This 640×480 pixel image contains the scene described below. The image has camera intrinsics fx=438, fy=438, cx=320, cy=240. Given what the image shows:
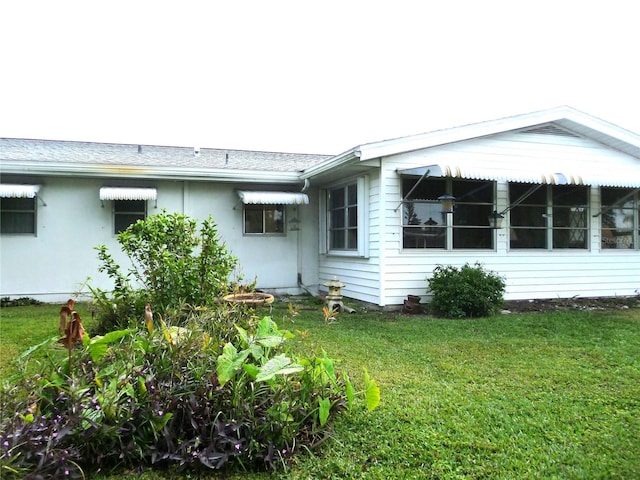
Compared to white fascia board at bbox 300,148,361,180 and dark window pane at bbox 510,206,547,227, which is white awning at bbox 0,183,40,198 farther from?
dark window pane at bbox 510,206,547,227

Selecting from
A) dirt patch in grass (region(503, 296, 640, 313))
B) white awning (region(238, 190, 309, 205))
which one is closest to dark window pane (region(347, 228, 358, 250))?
white awning (region(238, 190, 309, 205))

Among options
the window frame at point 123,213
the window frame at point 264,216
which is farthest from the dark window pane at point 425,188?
the window frame at point 123,213

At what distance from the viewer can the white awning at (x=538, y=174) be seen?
7.23 m

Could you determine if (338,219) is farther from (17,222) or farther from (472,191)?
(17,222)

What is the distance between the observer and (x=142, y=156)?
10.1 m

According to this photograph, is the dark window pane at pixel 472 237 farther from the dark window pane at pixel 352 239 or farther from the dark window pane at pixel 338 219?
the dark window pane at pixel 338 219

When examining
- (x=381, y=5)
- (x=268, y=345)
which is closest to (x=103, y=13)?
(x=381, y=5)

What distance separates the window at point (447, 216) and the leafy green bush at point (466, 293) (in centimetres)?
79

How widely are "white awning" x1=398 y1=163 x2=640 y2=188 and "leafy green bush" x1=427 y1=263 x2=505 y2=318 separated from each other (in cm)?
165

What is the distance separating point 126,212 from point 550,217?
8525 mm

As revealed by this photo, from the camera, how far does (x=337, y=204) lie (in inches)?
363

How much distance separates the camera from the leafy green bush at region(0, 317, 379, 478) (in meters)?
2.22

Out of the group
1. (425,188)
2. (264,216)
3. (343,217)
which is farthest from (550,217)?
(264,216)

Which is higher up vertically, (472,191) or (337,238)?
(472,191)
